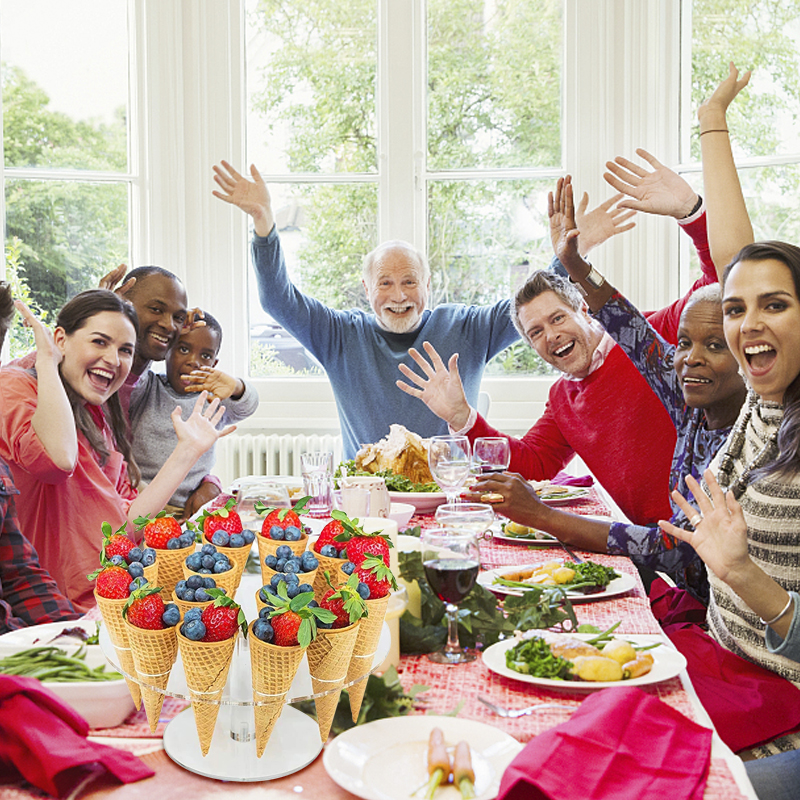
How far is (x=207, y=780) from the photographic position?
0.86m

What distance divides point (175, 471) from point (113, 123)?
2502 mm

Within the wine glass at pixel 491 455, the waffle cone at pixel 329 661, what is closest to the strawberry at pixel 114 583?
the waffle cone at pixel 329 661

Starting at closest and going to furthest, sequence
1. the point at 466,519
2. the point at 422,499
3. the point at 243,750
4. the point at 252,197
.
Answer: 1. the point at 243,750
2. the point at 466,519
3. the point at 422,499
4. the point at 252,197

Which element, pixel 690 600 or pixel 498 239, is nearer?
pixel 690 600

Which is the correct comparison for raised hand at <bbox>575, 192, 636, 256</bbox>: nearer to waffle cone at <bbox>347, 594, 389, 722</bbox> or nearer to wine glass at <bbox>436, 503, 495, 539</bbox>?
wine glass at <bbox>436, 503, 495, 539</bbox>

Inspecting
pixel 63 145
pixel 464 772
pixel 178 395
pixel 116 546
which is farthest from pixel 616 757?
pixel 63 145

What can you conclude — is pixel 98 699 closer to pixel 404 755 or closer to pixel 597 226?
pixel 404 755

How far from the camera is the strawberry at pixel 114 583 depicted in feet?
2.94

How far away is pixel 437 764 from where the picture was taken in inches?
33.1

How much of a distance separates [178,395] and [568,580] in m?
2.01

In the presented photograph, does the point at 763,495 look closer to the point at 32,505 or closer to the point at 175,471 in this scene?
the point at 175,471

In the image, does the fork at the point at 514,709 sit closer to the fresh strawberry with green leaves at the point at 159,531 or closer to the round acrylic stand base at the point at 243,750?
the round acrylic stand base at the point at 243,750

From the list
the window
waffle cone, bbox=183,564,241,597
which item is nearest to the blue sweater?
the window

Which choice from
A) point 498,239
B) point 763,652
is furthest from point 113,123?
point 763,652
